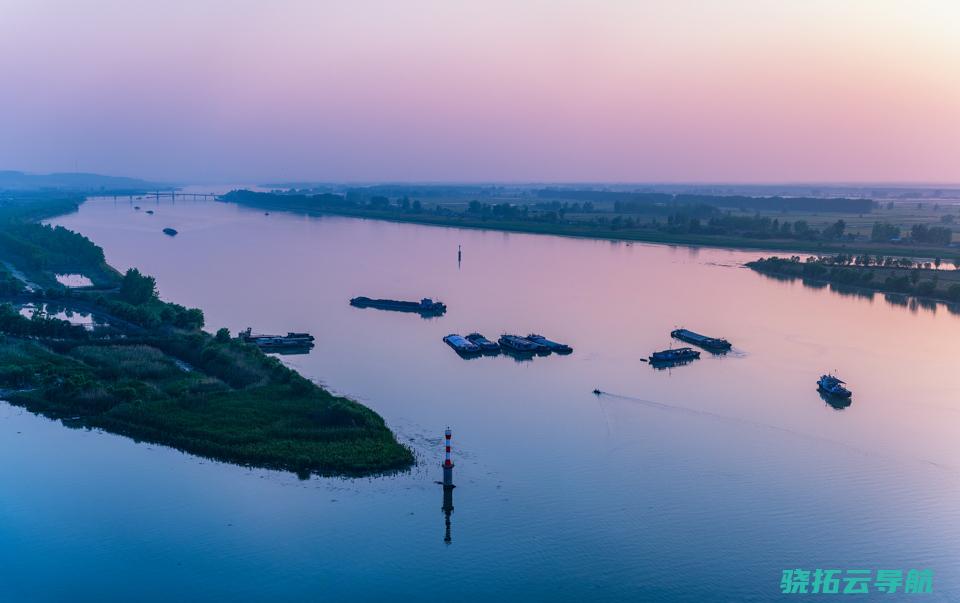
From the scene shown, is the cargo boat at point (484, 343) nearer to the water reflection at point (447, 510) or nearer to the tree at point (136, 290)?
the water reflection at point (447, 510)

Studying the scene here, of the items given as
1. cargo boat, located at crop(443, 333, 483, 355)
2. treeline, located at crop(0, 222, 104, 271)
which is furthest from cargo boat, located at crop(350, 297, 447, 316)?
treeline, located at crop(0, 222, 104, 271)

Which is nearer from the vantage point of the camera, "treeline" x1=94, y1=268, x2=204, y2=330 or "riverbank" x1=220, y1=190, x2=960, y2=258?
"treeline" x1=94, y1=268, x2=204, y2=330

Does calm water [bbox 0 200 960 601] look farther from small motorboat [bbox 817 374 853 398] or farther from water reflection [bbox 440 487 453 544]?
A: small motorboat [bbox 817 374 853 398]

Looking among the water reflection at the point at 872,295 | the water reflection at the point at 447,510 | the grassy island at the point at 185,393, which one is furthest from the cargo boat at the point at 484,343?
the water reflection at the point at 872,295

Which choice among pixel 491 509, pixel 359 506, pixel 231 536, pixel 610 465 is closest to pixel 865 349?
pixel 610 465

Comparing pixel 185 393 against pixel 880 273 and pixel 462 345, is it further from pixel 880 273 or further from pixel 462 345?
pixel 880 273

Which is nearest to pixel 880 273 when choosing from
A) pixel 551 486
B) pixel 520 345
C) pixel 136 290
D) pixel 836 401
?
pixel 836 401
